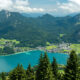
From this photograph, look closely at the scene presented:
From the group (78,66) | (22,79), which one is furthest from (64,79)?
(22,79)

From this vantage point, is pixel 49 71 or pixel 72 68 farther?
pixel 49 71

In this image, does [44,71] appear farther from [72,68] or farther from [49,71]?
[72,68]

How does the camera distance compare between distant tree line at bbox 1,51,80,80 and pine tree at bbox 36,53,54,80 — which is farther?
pine tree at bbox 36,53,54,80

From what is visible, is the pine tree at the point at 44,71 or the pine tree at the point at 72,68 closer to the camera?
the pine tree at the point at 72,68

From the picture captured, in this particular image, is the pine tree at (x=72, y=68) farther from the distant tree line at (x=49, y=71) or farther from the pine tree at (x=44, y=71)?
the pine tree at (x=44, y=71)

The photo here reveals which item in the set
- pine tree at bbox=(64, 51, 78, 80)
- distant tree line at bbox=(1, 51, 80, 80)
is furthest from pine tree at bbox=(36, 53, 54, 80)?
pine tree at bbox=(64, 51, 78, 80)

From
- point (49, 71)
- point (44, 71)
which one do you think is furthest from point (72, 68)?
point (44, 71)

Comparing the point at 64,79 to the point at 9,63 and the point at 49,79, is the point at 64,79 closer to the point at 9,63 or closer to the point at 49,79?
the point at 49,79

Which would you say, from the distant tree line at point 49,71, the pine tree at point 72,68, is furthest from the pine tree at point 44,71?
the pine tree at point 72,68

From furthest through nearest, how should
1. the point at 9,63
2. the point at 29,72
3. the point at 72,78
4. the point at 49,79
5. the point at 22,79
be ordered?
the point at 9,63 → the point at 29,72 → the point at 22,79 → the point at 49,79 → the point at 72,78

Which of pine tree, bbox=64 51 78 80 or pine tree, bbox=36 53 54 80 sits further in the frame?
pine tree, bbox=36 53 54 80

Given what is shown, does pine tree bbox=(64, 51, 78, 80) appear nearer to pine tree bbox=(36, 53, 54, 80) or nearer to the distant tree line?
the distant tree line
